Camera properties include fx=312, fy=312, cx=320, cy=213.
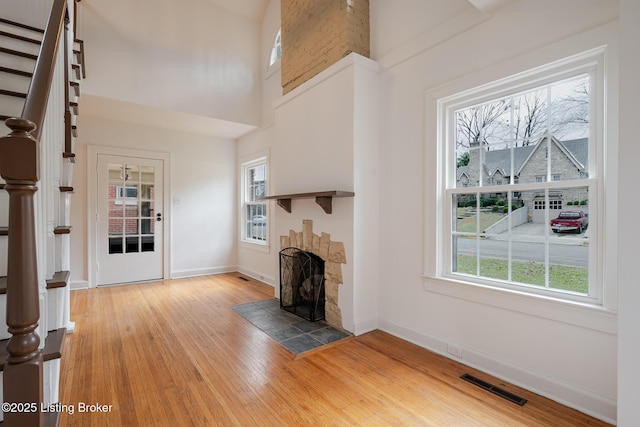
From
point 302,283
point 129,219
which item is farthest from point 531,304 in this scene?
point 129,219

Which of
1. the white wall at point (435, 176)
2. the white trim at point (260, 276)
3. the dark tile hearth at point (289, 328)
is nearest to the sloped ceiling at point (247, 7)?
the white wall at point (435, 176)

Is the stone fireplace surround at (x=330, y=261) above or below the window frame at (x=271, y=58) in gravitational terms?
below

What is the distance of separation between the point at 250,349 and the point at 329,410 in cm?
107

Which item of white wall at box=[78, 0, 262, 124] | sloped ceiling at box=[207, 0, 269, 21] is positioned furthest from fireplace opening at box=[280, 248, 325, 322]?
sloped ceiling at box=[207, 0, 269, 21]

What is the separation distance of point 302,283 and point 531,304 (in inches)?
92.4

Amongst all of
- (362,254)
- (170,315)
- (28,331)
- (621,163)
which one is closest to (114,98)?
(170,315)

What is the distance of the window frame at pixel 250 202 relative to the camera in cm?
522

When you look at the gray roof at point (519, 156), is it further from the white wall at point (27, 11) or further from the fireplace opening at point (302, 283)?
the white wall at point (27, 11)

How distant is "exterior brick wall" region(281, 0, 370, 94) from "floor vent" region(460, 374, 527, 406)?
10.2 feet

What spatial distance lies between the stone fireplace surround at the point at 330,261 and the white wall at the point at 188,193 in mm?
2843

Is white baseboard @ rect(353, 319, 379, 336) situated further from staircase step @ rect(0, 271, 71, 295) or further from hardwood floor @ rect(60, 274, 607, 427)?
staircase step @ rect(0, 271, 71, 295)

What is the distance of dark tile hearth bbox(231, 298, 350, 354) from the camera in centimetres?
289

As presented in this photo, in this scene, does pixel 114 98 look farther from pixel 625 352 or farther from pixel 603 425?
pixel 603 425

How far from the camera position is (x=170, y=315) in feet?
11.9
